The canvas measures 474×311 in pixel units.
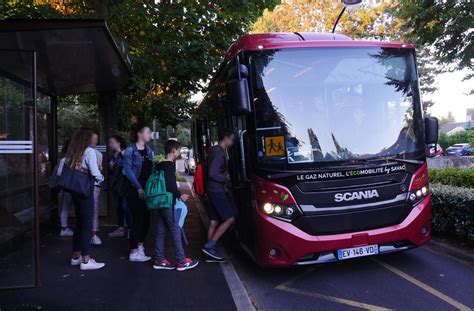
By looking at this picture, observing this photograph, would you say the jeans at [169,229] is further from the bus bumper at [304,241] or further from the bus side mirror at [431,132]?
the bus side mirror at [431,132]

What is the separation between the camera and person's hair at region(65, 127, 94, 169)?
542 cm

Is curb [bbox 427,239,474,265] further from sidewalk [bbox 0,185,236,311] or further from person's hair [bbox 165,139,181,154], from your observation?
person's hair [bbox 165,139,181,154]

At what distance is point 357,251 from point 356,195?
2.15ft

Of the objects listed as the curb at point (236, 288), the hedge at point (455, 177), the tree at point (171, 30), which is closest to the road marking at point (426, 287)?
the curb at point (236, 288)

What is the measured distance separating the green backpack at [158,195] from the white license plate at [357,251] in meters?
2.13

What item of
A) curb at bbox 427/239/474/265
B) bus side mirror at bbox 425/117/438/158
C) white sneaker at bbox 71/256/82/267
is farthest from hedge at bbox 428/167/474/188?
white sneaker at bbox 71/256/82/267

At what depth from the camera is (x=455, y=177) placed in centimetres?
970

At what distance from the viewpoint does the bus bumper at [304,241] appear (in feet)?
16.5

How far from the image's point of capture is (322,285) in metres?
5.30

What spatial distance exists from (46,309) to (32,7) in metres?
5.96

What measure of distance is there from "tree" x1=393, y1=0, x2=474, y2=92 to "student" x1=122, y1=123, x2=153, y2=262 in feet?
27.4

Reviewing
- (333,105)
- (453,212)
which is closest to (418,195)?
(333,105)

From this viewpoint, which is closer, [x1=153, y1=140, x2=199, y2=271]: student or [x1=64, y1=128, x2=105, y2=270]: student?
[x1=64, y1=128, x2=105, y2=270]: student

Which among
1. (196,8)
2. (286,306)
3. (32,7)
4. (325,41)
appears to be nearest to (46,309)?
(286,306)
